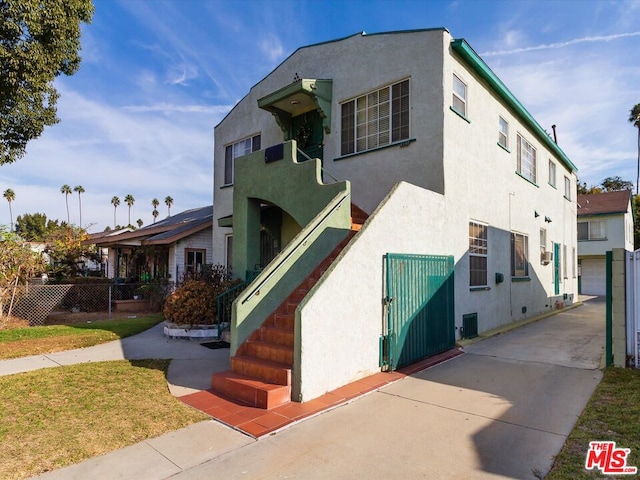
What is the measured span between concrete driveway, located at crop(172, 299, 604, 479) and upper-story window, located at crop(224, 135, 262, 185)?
10180mm

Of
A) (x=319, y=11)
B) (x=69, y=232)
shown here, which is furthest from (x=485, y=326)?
(x=69, y=232)

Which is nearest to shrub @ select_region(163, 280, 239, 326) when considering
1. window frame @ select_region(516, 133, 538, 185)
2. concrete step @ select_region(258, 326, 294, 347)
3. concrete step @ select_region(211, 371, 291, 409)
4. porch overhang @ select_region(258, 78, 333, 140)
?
concrete step @ select_region(258, 326, 294, 347)

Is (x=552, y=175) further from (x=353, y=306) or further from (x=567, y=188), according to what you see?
(x=353, y=306)

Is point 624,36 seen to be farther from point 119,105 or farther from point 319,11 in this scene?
point 119,105

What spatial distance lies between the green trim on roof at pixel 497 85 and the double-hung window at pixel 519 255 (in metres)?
4.13

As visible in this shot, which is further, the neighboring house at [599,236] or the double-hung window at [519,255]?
the neighboring house at [599,236]

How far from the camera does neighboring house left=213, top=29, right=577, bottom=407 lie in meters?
5.93

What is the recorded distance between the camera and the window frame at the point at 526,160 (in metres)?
13.4

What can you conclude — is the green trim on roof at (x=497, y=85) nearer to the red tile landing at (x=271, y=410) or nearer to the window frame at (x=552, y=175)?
the window frame at (x=552, y=175)

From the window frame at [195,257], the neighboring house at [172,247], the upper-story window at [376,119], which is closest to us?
the upper-story window at [376,119]

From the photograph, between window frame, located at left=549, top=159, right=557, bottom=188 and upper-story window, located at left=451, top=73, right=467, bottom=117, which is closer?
upper-story window, located at left=451, top=73, right=467, bottom=117

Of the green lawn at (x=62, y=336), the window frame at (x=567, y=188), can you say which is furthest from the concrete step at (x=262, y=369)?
the window frame at (x=567, y=188)

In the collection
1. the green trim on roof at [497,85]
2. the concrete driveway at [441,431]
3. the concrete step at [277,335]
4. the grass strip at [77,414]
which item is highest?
the green trim on roof at [497,85]

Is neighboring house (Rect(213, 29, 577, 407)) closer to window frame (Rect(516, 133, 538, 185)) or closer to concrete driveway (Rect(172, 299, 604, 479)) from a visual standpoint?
window frame (Rect(516, 133, 538, 185))
